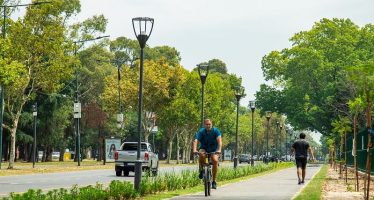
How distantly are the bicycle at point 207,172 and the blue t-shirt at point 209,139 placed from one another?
6.3 inches

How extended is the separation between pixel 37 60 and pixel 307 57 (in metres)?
41.9

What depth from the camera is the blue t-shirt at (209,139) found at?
18469 millimetres

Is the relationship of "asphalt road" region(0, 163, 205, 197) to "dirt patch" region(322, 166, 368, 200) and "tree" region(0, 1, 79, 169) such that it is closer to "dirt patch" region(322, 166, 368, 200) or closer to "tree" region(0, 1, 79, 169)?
"dirt patch" region(322, 166, 368, 200)

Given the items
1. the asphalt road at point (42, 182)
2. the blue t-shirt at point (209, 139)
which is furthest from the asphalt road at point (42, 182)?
the blue t-shirt at point (209, 139)

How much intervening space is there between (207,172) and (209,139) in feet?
2.80

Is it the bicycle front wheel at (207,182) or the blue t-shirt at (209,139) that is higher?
the blue t-shirt at (209,139)

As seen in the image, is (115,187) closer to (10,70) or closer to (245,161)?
(10,70)

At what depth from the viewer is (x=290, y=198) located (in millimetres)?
17578

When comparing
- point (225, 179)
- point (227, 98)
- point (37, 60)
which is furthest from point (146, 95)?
point (225, 179)

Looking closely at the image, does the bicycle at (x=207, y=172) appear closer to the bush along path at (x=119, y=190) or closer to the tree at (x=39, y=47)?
the bush along path at (x=119, y=190)

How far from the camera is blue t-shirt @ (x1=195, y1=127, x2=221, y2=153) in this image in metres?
18.5

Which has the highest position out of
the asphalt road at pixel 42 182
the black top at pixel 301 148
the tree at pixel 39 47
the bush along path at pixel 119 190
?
the tree at pixel 39 47

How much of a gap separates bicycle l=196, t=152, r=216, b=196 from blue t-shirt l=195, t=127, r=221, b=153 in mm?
159

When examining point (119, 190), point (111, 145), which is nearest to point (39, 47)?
point (111, 145)
